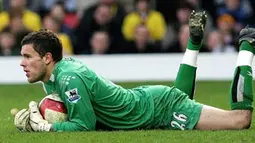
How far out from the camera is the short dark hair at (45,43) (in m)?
9.63

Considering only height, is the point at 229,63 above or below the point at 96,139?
below

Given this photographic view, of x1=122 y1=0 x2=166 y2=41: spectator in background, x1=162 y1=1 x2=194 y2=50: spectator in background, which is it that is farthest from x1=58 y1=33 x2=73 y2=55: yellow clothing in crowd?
x1=162 y1=1 x2=194 y2=50: spectator in background

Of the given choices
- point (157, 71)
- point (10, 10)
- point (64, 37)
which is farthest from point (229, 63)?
point (10, 10)

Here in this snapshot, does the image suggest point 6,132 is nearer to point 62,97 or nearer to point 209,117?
point 62,97

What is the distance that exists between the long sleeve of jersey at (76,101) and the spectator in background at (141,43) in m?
9.49

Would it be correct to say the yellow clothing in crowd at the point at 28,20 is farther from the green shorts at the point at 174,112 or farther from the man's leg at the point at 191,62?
the green shorts at the point at 174,112

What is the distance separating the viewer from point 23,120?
9750mm

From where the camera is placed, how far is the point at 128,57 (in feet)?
61.1

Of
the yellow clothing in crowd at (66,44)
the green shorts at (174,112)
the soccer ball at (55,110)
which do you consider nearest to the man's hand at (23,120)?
the soccer ball at (55,110)

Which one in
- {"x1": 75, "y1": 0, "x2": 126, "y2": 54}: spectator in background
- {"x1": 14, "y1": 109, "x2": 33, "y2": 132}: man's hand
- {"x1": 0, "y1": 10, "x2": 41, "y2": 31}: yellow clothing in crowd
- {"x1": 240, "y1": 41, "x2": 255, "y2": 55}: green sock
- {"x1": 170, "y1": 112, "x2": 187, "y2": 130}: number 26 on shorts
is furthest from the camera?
{"x1": 0, "y1": 10, "x2": 41, "y2": 31}: yellow clothing in crowd

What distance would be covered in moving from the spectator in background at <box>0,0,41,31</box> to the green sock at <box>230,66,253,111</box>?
33.9 feet

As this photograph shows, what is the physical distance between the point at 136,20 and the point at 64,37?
1.48 metres

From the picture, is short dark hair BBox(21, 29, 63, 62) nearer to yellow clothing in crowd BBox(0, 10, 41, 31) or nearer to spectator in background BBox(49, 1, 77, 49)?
spectator in background BBox(49, 1, 77, 49)

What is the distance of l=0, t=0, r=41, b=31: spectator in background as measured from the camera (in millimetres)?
19891
